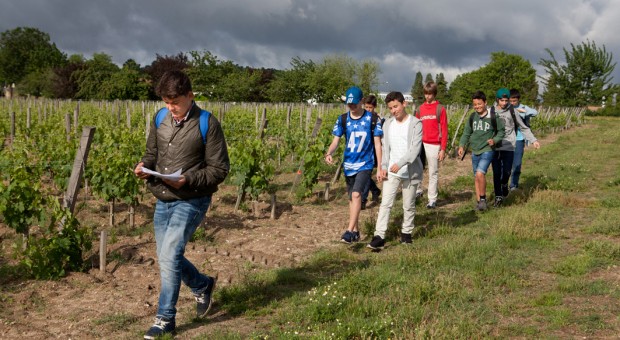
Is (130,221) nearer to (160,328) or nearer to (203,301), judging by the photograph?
(203,301)

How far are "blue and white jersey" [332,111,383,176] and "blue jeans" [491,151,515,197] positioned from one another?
8.97 feet

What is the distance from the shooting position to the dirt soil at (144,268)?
3.98 metres

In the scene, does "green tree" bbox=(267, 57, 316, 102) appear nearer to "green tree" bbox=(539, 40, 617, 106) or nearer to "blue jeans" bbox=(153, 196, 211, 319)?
"green tree" bbox=(539, 40, 617, 106)

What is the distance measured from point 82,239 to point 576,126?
40.1 meters

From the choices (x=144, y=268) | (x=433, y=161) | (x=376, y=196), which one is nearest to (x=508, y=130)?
(x=433, y=161)

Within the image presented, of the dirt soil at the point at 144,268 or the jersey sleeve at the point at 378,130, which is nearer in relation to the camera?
the dirt soil at the point at 144,268

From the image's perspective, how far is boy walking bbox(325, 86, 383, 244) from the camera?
5.99 m

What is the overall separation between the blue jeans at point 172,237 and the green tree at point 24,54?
8634 cm

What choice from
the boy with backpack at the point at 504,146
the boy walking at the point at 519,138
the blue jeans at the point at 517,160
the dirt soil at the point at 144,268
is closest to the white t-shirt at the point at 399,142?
the dirt soil at the point at 144,268

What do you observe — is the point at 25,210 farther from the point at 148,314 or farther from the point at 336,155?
the point at 336,155

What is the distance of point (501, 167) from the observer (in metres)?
8.03

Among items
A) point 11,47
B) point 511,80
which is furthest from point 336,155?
point 11,47

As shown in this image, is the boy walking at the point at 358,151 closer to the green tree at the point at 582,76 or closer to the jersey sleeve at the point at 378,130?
the jersey sleeve at the point at 378,130

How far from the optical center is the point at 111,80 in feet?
175
